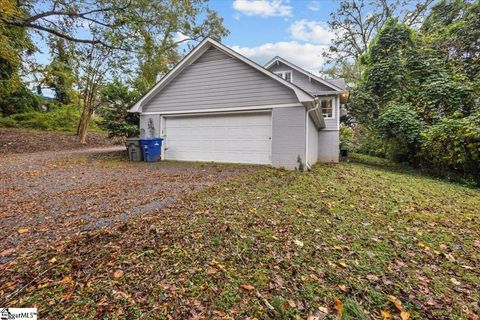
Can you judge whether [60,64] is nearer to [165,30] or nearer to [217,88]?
[165,30]

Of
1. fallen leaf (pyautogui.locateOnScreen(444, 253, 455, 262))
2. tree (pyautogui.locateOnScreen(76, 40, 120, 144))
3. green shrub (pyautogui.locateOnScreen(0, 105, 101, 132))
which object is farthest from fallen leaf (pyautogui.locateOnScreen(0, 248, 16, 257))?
green shrub (pyautogui.locateOnScreen(0, 105, 101, 132))

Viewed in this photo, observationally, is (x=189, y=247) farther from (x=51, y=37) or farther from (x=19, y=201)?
(x=51, y=37)

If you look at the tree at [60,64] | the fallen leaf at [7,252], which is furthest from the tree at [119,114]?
the fallen leaf at [7,252]

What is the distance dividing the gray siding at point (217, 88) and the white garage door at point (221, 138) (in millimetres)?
473

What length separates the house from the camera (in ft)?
25.5

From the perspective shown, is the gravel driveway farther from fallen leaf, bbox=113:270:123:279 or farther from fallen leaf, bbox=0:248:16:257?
fallen leaf, bbox=113:270:123:279

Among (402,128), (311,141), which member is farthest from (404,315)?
(402,128)

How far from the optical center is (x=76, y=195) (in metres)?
4.55

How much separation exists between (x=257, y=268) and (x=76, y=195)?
156 inches

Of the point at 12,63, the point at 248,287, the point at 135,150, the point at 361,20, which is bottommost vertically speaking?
the point at 248,287

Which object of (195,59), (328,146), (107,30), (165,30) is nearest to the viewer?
(195,59)

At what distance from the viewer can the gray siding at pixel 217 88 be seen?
315 inches

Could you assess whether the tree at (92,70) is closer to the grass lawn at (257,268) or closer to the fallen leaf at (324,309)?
the grass lawn at (257,268)

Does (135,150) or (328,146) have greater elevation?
(328,146)
